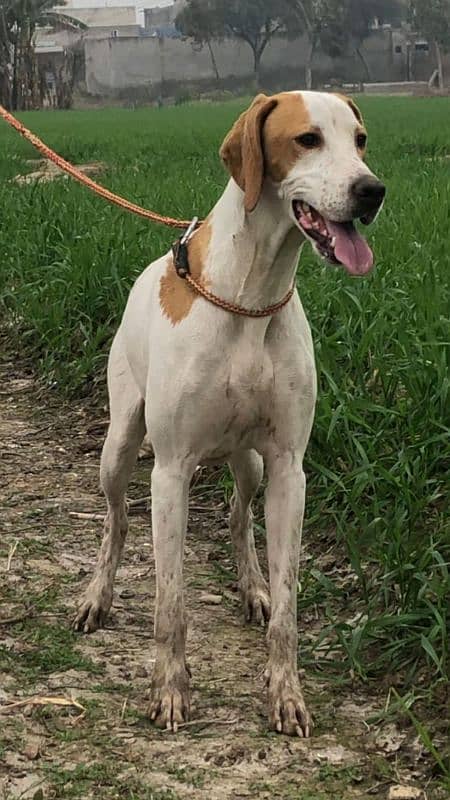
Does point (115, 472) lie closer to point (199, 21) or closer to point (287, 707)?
point (287, 707)

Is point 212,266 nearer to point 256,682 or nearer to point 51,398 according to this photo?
point 256,682

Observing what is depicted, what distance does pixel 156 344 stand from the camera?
3064mm

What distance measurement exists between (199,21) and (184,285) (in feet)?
205

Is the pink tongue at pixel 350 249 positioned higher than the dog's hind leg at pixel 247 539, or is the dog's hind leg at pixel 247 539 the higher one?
the pink tongue at pixel 350 249

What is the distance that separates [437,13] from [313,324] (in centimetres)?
6034

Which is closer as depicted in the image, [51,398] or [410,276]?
[410,276]

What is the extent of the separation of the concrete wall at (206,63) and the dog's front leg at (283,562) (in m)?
59.1

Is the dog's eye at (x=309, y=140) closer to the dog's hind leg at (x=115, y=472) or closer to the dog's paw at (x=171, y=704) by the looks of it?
the dog's hind leg at (x=115, y=472)

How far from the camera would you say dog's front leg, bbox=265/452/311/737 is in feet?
10.1

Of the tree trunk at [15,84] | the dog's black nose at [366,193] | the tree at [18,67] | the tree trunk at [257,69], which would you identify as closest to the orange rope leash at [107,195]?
the dog's black nose at [366,193]

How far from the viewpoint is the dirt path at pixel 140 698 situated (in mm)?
2752

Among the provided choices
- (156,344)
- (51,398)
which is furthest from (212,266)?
(51,398)

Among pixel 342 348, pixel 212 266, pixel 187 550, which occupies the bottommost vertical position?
pixel 187 550

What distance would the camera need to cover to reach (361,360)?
429 cm
